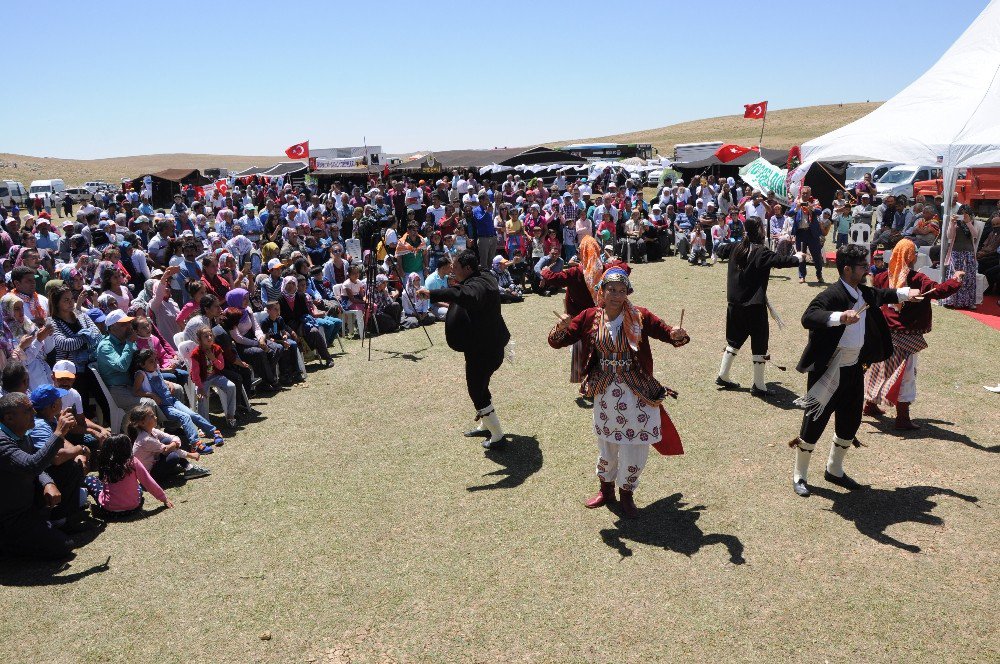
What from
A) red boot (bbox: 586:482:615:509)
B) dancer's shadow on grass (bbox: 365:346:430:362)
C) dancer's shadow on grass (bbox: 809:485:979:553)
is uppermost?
dancer's shadow on grass (bbox: 365:346:430:362)

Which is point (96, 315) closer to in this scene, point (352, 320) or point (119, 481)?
point (119, 481)

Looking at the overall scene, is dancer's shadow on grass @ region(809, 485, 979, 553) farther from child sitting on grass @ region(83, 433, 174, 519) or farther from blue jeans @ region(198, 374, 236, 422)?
blue jeans @ region(198, 374, 236, 422)

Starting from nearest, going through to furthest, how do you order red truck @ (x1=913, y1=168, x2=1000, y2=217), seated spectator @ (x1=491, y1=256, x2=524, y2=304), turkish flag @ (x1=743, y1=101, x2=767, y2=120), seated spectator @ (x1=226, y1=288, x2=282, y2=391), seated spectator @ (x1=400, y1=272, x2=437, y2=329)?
seated spectator @ (x1=226, y1=288, x2=282, y2=391) → seated spectator @ (x1=400, y1=272, x2=437, y2=329) → seated spectator @ (x1=491, y1=256, x2=524, y2=304) → red truck @ (x1=913, y1=168, x2=1000, y2=217) → turkish flag @ (x1=743, y1=101, x2=767, y2=120)

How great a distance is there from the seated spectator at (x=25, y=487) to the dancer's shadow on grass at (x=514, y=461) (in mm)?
3087

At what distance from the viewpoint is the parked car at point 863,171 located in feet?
88.4

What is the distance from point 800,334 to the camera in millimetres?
10555

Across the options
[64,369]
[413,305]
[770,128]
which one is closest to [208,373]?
[64,369]

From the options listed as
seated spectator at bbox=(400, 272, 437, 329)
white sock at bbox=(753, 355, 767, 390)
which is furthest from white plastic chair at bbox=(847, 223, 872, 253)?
seated spectator at bbox=(400, 272, 437, 329)

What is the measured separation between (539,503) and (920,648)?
2.73 metres

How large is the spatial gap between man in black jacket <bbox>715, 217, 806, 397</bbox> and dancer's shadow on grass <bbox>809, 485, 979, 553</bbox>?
2.34 metres

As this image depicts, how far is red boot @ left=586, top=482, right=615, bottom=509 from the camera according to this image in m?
5.58

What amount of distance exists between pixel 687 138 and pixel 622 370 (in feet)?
307

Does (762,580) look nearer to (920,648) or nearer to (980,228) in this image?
(920,648)

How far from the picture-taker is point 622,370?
5.16m
